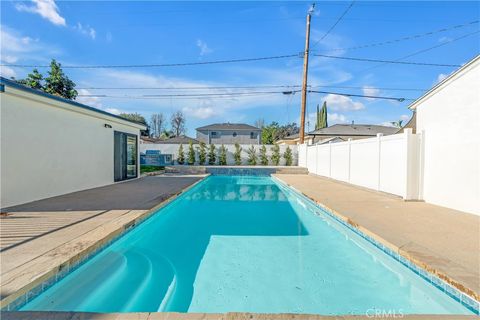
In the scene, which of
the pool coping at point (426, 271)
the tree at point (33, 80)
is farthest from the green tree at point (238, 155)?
the tree at point (33, 80)

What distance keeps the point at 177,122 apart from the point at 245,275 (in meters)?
45.3

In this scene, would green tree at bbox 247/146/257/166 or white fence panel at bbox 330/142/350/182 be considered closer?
white fence panel at bbox 330/142/350/182

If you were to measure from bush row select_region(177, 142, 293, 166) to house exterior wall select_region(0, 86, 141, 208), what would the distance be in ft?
34.7

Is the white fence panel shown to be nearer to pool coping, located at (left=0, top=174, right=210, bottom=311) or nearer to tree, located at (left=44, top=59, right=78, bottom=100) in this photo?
pool coping, located at (left=0, top=174, right=210, bottom=311)

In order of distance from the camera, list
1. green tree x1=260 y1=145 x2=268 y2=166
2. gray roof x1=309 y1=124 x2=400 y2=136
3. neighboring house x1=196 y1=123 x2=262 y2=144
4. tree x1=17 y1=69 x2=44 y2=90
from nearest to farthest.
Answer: tree x1=17 y1=69 x2=44 y2=90 → green tree x1=260 y1=145 x2=268 y2=166 → gray roof x1=309 y1=124 x2=400 y2=136 → neighboring house x1=196 y1=123 x2=262 y2=144

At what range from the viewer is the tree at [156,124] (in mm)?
48781

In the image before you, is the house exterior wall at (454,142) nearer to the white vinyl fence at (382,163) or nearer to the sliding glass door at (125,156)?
the white vinyl fence at (382,163)

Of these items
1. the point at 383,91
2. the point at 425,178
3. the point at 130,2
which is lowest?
the point at 425,178

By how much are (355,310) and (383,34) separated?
637 inches

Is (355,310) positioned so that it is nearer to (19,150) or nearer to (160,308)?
(160,308)

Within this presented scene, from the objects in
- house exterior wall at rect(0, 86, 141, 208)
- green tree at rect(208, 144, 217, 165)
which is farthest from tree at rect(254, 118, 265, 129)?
house exterior wall at rect(0, 86, 141, 208)

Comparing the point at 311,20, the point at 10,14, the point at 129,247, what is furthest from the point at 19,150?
the point at 311,20

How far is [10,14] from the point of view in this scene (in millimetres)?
10203

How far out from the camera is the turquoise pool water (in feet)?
9.03
